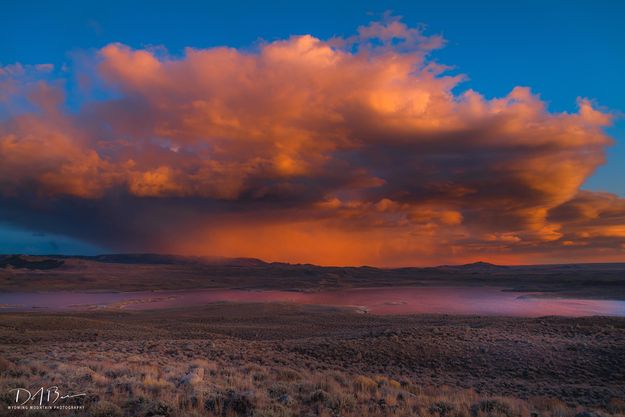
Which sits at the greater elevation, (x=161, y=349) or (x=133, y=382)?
(x=133, y=382)

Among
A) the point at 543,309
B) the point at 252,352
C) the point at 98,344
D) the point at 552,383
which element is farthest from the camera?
the point at 543,309

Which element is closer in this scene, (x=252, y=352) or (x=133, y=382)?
(x=133, y=382)

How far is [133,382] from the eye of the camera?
41.7ft

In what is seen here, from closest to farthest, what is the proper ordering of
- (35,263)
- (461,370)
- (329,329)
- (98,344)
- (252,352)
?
1. (461,370)
2. (252,352)
3. (98,344)
4. (329,329)
5. (35,263)

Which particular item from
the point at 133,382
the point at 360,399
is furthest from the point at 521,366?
the point at 133,382

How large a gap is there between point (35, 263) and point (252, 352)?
20126 cm

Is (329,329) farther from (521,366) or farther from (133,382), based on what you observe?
(133,382)
